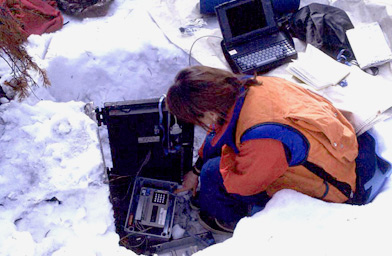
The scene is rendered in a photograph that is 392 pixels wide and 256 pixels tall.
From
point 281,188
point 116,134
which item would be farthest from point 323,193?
point 116,134

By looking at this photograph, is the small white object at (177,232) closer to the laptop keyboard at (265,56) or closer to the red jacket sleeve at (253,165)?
the red jacket sleeve at (253,165)

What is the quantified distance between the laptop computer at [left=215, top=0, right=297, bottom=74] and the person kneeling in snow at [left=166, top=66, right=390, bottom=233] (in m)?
0.75

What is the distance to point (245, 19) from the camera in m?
2.45

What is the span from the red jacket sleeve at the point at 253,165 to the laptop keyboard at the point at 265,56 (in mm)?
879

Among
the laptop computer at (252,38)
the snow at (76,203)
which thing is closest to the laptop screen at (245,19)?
the laptop computer at (252,38)

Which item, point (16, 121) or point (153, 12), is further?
point (153, 12)

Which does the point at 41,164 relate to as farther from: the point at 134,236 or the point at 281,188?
the point at 281,188

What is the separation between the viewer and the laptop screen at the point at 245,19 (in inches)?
95.0

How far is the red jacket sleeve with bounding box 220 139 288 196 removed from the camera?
57.6 inches

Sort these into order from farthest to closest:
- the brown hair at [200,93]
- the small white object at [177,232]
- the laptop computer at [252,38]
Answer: the laptop computer at [252,38], the small white object at [177,232], the brown hair at [200,93]

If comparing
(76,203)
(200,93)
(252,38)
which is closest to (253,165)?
(200,93)

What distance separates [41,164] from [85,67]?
103cm

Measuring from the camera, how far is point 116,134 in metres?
1.93

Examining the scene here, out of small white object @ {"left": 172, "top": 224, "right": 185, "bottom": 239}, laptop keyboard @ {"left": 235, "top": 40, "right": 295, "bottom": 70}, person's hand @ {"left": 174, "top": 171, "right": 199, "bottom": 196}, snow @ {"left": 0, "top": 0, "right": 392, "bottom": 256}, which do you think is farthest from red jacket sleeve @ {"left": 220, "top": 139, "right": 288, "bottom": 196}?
laptop keyboard @ {"left": 235, "top": 40, "right": 295, "bottom": 70}
